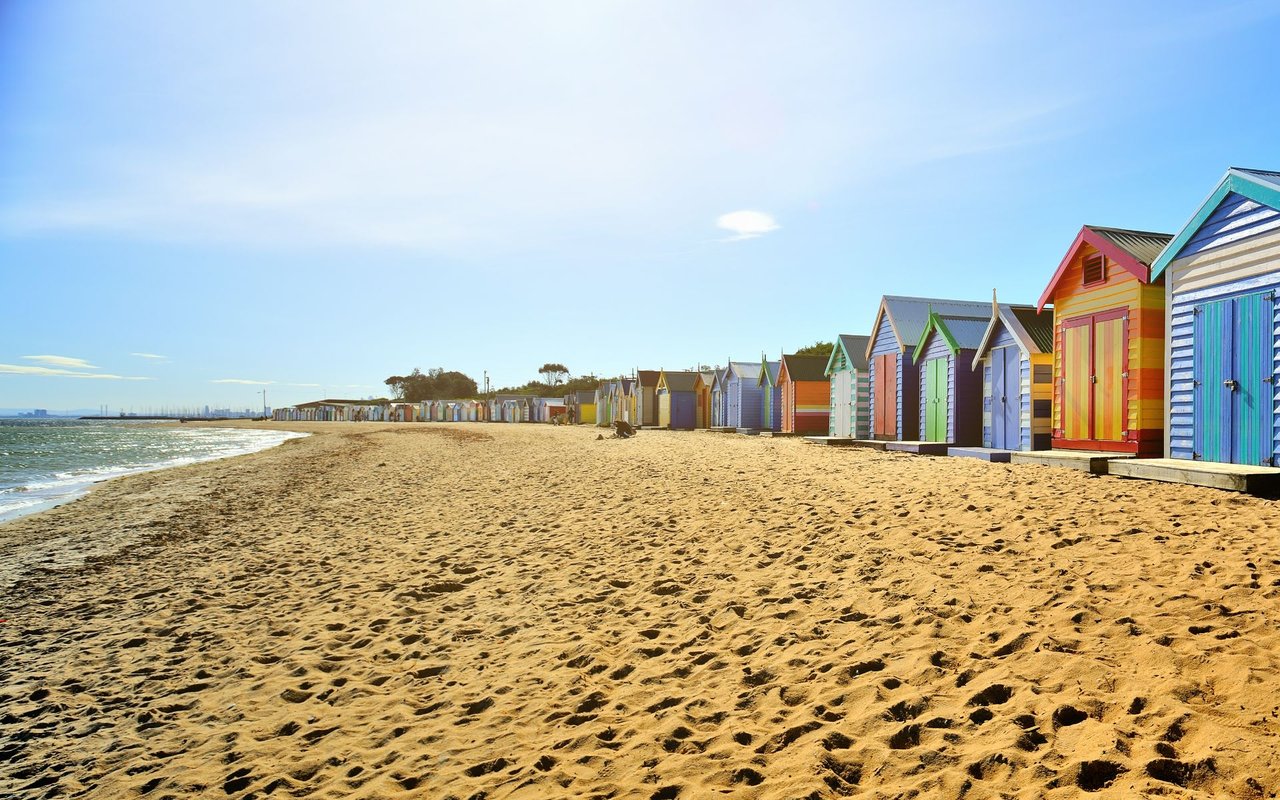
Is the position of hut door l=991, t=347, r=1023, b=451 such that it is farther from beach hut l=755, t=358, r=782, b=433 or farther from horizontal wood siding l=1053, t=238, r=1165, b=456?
beach hut l=755, t=358, r=782, b=433

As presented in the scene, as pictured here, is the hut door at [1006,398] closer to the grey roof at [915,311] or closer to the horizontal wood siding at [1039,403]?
the horizontal wood siding at [1039,403]

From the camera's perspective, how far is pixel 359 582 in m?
8.05

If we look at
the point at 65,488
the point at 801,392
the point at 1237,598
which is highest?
the point at 801,392

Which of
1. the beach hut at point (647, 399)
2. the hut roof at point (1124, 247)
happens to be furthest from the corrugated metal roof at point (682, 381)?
the hut roof at point (1124, 247)

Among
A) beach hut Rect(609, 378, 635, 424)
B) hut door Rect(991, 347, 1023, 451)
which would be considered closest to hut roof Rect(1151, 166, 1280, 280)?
hut door Rect(991, 347, 1023, 451)

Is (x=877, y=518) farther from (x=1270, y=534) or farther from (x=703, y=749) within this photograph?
(x=703, y=749)

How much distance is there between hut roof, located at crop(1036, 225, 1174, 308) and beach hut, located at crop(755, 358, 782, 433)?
1878 centimetres

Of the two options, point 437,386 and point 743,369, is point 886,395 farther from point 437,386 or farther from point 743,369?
point 437,386

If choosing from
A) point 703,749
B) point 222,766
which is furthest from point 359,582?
point 703,749

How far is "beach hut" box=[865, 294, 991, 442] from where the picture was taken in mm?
21578

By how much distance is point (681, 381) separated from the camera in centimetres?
4816

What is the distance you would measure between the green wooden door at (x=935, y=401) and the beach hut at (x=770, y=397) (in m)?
12.4

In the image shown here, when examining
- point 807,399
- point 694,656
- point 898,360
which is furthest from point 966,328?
point 694,656

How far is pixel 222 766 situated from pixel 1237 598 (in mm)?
7242
